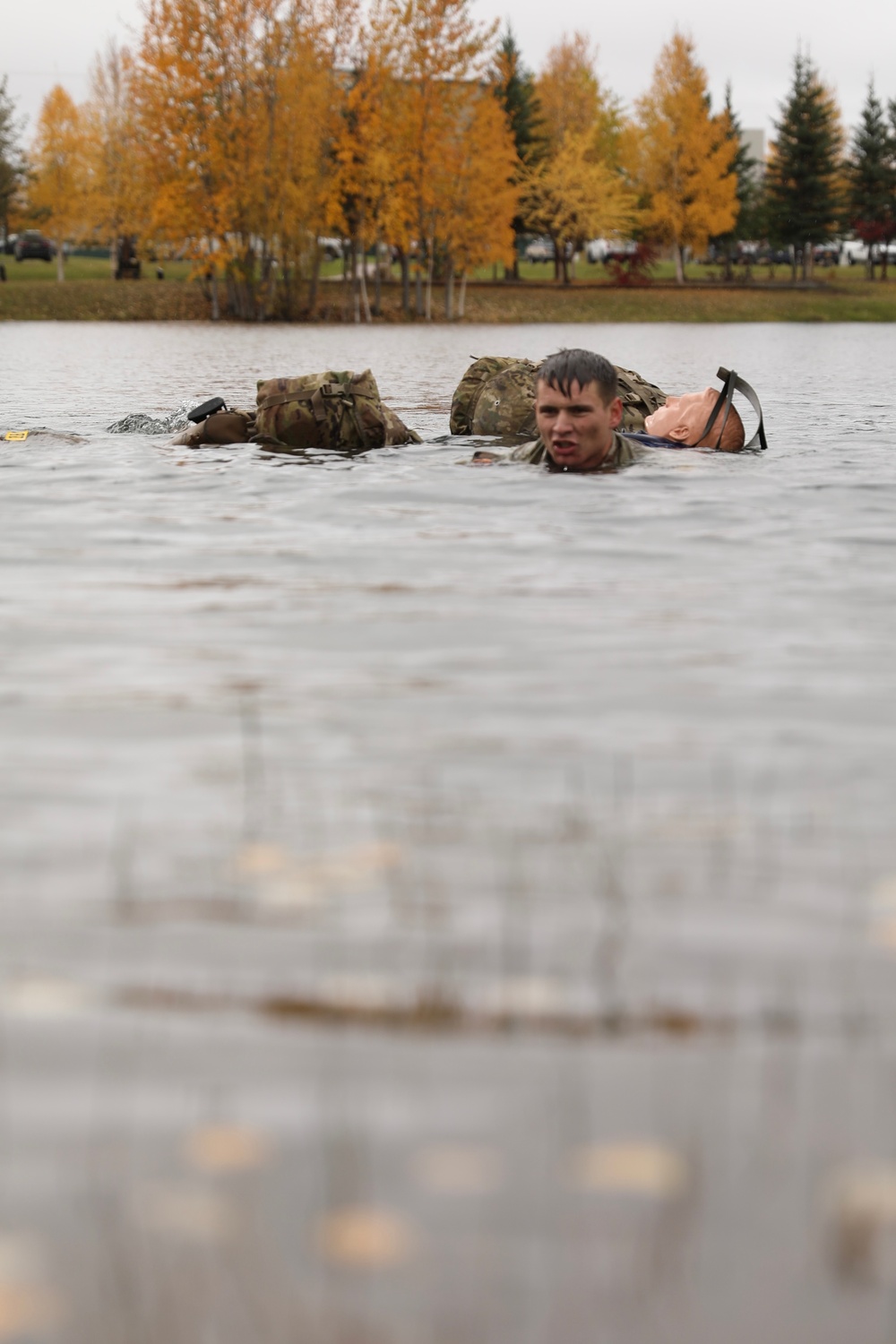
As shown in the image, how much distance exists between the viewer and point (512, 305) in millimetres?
60312

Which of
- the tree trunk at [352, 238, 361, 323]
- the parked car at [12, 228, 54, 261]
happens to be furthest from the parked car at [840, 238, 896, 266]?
the tree trunk at [352, 238, 361, 323]

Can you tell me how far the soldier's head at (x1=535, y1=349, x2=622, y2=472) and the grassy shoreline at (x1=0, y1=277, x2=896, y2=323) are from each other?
46962 mm

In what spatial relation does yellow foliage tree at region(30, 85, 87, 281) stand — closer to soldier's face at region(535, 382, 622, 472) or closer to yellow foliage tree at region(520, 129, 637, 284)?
yellow foliage tree at region(520, 129, 637, 284)

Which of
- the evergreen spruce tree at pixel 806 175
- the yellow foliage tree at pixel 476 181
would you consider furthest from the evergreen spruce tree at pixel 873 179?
the yellow foliage tree at pixel 476 181

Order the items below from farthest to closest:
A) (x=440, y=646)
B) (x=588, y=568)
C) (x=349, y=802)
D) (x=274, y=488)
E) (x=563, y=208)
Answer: (x=563, y=208), (x=274, y=488), (x=588, y=568), (x=440, y=646), (x=349, y=802)

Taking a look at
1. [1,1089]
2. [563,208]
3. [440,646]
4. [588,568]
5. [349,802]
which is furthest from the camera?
[563,208]

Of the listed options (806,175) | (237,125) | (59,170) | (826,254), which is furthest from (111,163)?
(826,254)

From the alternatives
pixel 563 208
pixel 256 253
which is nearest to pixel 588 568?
pixel 256 253

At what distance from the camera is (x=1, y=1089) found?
2.10m

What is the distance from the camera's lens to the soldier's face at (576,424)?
946 cm

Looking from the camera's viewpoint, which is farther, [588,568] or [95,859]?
[588,568]

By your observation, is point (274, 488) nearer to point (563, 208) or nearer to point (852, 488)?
point (852, 488)

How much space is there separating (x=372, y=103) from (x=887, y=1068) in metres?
54.0

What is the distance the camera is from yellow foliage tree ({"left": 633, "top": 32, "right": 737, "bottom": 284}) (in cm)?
6881
